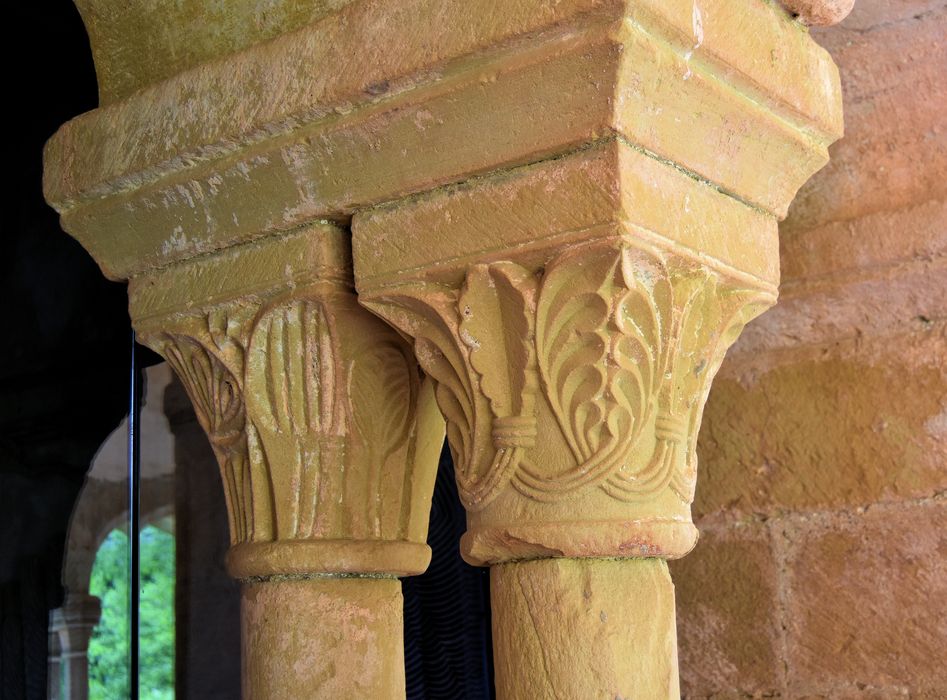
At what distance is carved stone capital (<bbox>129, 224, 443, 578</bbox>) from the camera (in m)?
1.89

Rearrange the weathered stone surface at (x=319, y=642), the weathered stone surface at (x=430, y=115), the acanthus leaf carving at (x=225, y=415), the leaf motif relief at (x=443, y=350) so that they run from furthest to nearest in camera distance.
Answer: the acanthus leaf carving at (x=225, y=415) → the weathered stone surface at (x=319, y=642) → the leaf motif relief at (x=443, y=350) → the weathered stone surface at (x=430, y=115)

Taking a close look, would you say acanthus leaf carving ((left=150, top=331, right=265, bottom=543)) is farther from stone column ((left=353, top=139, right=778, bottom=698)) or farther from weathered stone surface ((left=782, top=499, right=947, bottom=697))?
weathered stone surface ((left=782, top=499, right=947, bottom=697))

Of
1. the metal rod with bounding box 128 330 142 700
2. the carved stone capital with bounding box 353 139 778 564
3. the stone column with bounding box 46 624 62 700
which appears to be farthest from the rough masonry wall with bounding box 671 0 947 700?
the stone column with bounding box 46 624 62 700

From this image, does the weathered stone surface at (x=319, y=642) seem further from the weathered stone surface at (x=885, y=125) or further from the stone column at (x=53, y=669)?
the weathered stone surface at (x=885, y=125)

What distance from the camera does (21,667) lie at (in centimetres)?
285

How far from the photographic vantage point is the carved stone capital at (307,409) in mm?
1892

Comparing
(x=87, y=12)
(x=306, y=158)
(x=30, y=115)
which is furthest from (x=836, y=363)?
(x=30, y=115)

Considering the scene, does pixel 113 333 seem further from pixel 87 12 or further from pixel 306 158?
pixel 306 158

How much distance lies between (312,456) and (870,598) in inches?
50.2

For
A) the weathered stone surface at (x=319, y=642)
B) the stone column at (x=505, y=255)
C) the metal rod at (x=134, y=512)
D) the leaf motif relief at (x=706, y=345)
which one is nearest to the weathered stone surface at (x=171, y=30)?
the stone column at (x=505, y=255)

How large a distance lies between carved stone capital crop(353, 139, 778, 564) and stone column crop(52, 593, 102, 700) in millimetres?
1650

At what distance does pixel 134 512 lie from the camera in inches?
122

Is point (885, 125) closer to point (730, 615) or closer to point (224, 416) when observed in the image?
Answer: point (730, 615)

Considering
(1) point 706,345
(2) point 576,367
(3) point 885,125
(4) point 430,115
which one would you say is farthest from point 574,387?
(3) point 885,125
